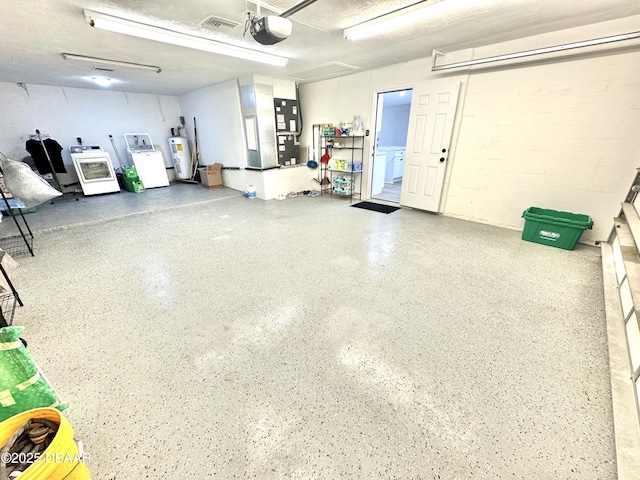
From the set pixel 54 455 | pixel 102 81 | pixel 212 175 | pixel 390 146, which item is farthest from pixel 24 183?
pixel 390 146

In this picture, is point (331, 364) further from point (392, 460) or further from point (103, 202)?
point (103, 202)

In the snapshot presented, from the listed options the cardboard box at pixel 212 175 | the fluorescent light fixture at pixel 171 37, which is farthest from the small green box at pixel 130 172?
the fluorescent light fixture at pixel 171 37

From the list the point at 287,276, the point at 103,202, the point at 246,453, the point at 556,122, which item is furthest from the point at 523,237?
the point at 103,202

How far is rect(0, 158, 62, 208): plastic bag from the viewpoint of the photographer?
2816mm

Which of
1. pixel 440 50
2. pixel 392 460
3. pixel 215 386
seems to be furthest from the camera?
pixel 440 50

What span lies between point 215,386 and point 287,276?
4.23 ft

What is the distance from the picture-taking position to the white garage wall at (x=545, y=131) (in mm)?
2896

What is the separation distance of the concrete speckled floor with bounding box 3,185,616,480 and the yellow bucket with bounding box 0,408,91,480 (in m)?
0.25

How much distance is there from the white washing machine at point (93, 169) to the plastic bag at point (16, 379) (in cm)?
652

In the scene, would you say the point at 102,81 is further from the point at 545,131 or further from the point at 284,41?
the point at 545,131

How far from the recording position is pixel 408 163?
15.4 ft

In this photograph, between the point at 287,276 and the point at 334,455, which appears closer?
the point at 334,455

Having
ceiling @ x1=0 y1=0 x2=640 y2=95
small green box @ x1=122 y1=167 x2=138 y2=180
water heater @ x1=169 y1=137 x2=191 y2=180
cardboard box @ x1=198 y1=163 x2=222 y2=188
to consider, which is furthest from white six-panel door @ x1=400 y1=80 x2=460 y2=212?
small green box @ x1=122 y1=167 x2=138 y2=180

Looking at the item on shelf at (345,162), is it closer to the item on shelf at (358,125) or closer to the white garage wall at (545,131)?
the item on shelf at (358,125)
